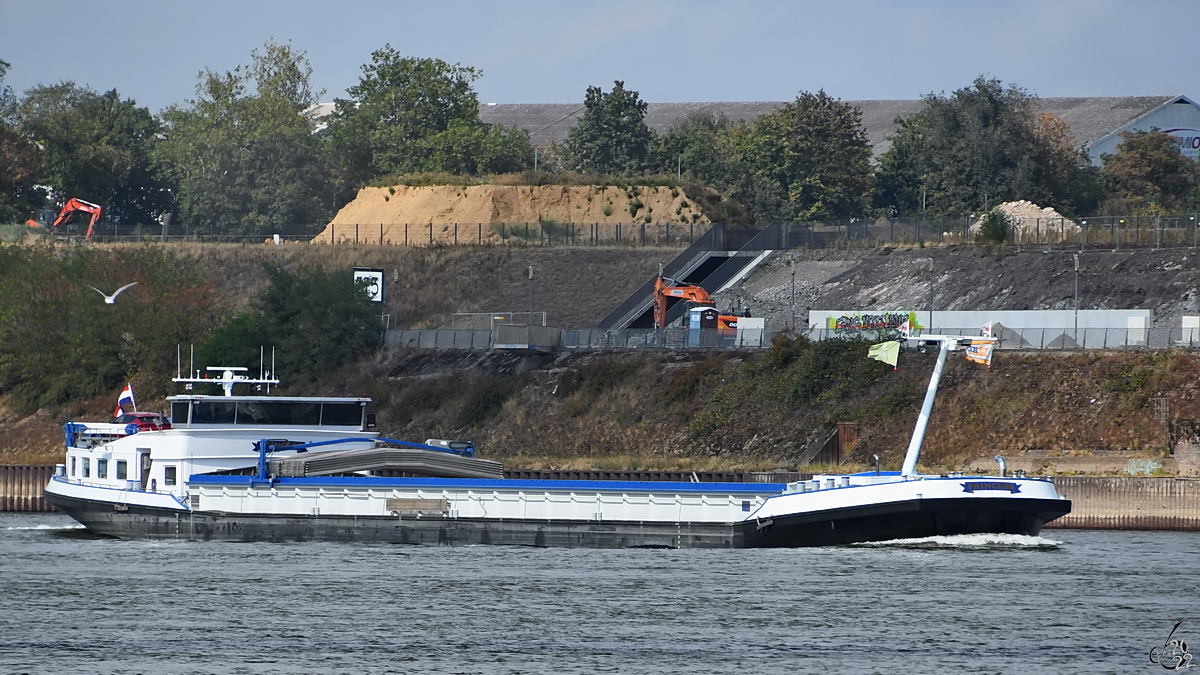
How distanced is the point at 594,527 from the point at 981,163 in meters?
83.1

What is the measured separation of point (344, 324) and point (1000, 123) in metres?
59.8

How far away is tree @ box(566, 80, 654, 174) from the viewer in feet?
491

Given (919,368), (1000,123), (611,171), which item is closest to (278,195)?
(611,171)

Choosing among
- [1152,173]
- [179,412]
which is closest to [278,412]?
[179,412]

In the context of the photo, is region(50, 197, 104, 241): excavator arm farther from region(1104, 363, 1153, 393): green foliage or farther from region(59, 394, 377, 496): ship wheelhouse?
region(1104, 363, 1153, 393): green foliage

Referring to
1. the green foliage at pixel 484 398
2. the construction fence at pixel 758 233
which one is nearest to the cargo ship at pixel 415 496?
the green foliage at pixel 484 398

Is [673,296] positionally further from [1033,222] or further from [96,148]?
[96,148]

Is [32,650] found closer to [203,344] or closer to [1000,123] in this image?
[203,344]

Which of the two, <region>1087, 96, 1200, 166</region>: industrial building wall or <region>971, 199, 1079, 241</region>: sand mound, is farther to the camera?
<region>1087, 96, 1200, 166</region>: industrial building wall

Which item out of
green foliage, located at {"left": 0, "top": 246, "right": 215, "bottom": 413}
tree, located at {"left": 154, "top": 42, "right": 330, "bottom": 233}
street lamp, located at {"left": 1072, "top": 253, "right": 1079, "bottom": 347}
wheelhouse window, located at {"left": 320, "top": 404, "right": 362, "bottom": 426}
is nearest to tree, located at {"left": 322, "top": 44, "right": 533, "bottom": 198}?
tree, located at {"left": 154, "top": 42, "right": 330, "bottom": 233}

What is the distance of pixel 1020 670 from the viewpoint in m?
34.2

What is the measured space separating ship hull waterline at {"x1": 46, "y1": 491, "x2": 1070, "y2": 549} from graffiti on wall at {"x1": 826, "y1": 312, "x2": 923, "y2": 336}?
32.6 meters

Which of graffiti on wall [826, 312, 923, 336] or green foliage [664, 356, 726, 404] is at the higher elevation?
graffiti on wall [826, 312, 923, 336]

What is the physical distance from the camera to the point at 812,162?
142375 millimetres
